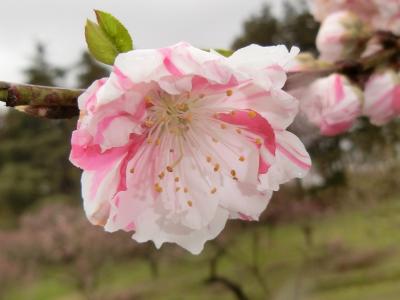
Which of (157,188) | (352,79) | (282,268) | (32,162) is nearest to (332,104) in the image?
(352,79)

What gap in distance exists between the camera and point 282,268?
5.88m

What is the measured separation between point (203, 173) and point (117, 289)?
5400 millimetres

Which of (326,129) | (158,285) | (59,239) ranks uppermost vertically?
(326,129)

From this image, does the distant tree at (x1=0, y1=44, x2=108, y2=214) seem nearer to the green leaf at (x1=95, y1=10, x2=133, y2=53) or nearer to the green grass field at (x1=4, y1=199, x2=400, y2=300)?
the green grass field at (x1=4, y1=199, x2=400, y2=300)

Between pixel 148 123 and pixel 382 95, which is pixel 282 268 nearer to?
pixel 382 95

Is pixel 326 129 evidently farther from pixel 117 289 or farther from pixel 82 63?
pixel 82 63

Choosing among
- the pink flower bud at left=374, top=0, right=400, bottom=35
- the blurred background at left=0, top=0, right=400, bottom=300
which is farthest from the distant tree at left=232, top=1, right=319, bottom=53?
the pink flower bud at left=374, top=0, right=400, bottom=35

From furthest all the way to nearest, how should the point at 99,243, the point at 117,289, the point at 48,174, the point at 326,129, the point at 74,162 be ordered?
the point at 48,174
the point at 117,289
the point at 99,243
the point at 326,129
the point at 74,162

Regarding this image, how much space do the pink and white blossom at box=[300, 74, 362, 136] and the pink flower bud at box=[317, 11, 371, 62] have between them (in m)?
0.03

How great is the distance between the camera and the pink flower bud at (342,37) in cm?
34

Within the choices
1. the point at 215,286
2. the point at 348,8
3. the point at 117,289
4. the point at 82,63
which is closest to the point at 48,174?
the point at 82,63

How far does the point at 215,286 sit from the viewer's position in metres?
5.46

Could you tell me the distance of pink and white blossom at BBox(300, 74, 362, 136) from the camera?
0.30 metres

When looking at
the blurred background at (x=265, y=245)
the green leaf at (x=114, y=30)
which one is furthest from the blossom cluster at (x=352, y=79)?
the blurred background at (x=265, y=245)
